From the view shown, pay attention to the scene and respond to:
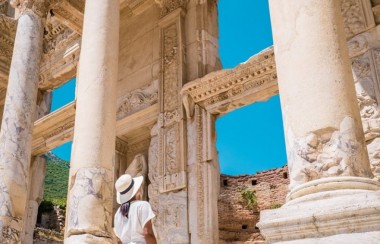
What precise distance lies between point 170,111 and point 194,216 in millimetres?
2679

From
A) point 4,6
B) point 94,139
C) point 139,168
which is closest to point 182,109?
point 139,168

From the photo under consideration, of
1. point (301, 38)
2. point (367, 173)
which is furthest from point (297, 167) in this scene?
point (301, 38)

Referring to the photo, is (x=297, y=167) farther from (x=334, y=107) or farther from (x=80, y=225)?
(x=80, y=225)

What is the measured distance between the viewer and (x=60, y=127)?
1362cm

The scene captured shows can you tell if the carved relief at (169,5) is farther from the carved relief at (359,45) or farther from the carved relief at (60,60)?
the carved relief at (359,45)

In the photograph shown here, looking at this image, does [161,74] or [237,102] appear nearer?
[237,102]

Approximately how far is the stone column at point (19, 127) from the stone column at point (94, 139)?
193 centimetres

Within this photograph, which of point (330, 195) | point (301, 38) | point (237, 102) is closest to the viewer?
point (330, 195)

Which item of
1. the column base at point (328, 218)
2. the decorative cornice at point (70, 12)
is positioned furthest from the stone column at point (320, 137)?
the decorative cornice at point (70, 12)

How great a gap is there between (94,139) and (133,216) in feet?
7.74

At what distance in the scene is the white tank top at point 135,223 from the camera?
15.3 feet

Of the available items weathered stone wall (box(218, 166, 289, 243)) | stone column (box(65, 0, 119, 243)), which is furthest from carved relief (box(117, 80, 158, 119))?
weathered stone wall (box(218, 166, 289, 243))

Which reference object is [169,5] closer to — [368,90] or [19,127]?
[19,127]

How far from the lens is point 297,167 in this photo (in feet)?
13.3
